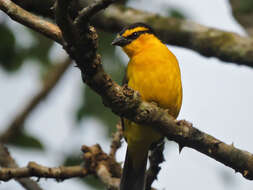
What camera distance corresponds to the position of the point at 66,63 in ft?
21.8

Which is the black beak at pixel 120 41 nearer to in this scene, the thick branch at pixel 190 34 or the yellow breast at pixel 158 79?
the thick branch at pixel 190 34

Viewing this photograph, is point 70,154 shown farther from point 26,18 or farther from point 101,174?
point 26,18

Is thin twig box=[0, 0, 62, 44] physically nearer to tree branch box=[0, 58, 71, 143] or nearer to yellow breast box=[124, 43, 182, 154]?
yellow breast box=[124, 43, 182, 154]

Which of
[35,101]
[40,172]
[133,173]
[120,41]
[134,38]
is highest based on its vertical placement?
[134,38]

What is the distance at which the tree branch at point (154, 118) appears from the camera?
2662 mm

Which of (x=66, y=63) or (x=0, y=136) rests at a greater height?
(x=66, y=63)

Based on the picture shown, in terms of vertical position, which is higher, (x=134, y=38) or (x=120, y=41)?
(x=134, y=38)

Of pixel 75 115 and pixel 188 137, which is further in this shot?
pixel 75 115

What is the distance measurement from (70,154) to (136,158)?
828 millimetres

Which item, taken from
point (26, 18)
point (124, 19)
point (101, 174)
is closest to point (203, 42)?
point (124, 19)

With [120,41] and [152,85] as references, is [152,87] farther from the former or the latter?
[120,41]

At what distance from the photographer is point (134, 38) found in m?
5.05

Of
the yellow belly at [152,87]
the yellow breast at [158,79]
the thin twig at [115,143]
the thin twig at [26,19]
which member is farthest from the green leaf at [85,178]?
the thin twig at [26,19]

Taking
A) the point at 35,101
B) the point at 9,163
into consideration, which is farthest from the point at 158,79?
the point at 35,101
